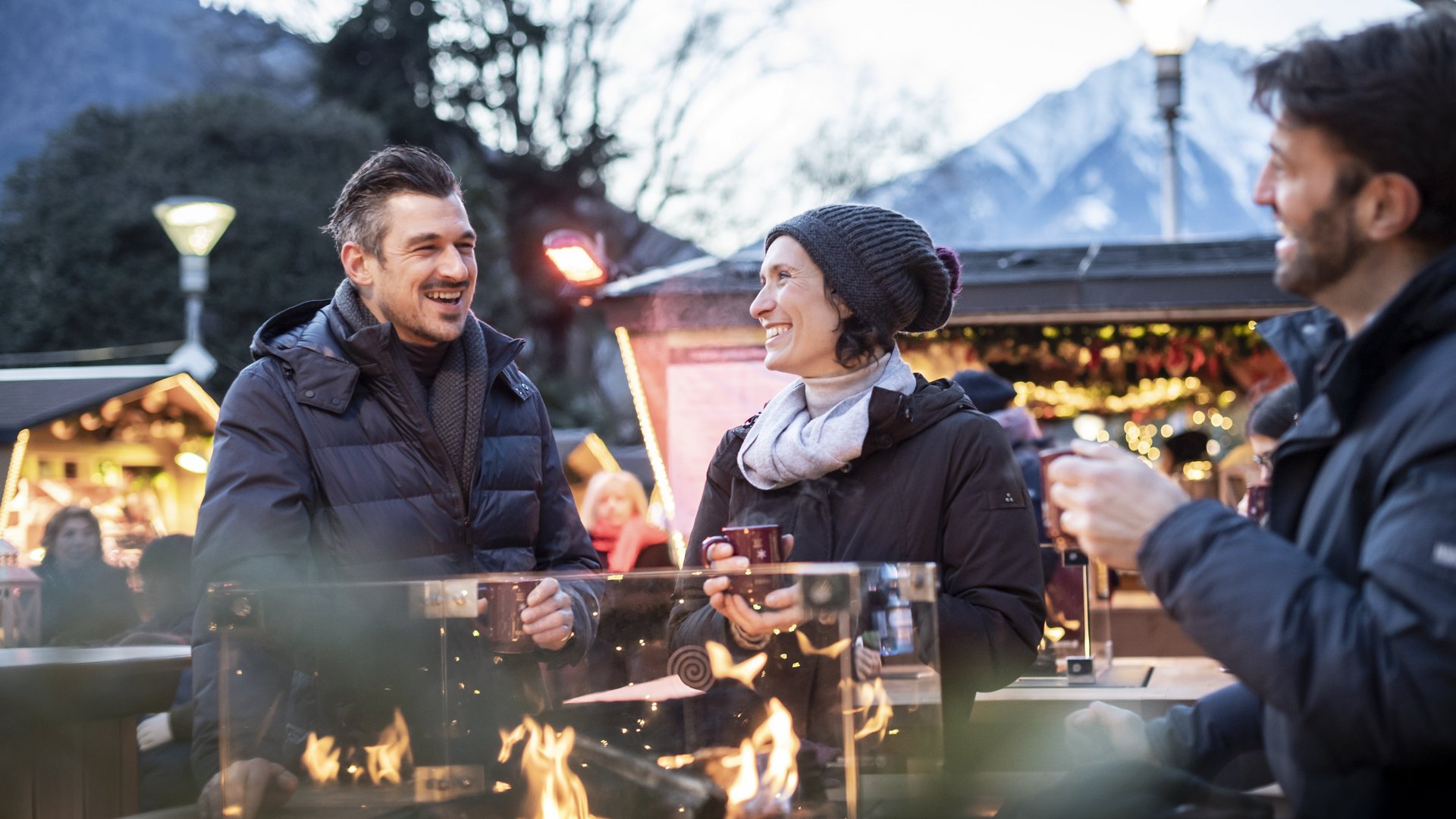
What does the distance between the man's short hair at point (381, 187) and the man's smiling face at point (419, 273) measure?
2cm

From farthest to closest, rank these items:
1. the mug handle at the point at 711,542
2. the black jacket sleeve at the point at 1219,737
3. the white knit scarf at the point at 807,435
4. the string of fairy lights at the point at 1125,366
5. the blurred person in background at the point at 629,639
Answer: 1. the string of fairy lights at the point at 1125,366
2. the white knit scarf at the point at 807,435
3. the mug handle at the point at 711,542
4. the blurred person in background at the point at 629,639
5. the black jacket sleeve at the point at 1219,737

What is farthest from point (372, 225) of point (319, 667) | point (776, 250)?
point (319, 667)

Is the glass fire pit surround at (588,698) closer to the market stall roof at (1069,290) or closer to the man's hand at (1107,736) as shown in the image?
the man's hand at (1107,736)

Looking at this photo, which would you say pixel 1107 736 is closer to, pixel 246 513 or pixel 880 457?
pixel 880 457

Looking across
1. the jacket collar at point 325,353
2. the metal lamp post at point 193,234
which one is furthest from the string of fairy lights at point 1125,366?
the metal lamp post at point 193,234

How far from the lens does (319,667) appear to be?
7.25 ft

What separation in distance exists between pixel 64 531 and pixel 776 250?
4699mm

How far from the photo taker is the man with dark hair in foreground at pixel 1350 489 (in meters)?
1.45

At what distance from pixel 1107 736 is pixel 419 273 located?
66.9 inches

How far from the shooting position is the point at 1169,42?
25.0ft

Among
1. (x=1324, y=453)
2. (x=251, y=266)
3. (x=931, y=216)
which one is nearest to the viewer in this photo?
(x=1324, y=453)

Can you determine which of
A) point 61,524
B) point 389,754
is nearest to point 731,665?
point 389,754

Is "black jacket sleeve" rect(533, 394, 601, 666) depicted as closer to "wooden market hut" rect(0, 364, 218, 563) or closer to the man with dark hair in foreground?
the man with dark hair in foreground

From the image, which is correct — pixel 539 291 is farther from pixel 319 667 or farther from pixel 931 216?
pixel 319 667
